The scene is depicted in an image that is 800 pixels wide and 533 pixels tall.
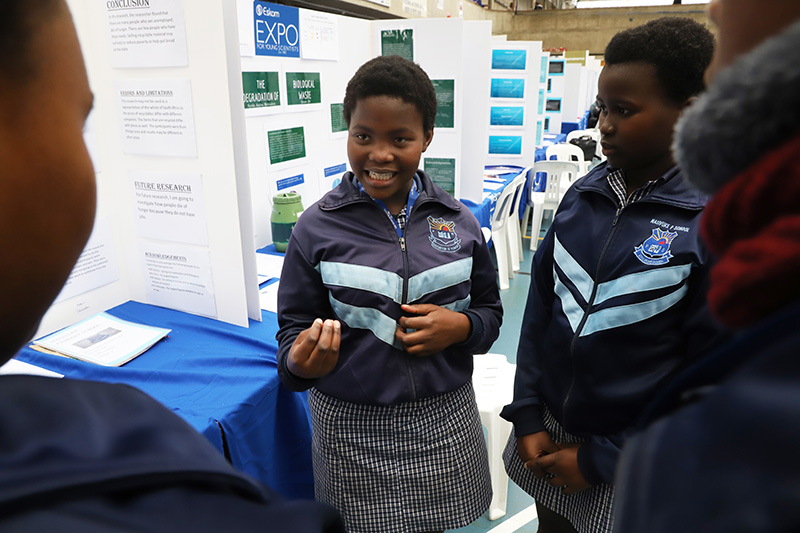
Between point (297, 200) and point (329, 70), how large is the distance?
3.18 ft

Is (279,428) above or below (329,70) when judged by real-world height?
below

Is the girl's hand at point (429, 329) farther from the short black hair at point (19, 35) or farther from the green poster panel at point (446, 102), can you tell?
the green poster panel at point (446, 102)

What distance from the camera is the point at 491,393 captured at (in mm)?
1836

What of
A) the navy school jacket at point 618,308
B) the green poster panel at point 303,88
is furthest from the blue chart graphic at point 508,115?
the navy school jacket at point 618,308

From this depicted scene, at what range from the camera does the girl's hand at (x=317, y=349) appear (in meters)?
0.99

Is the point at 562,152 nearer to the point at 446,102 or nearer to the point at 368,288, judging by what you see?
the point at 446,102

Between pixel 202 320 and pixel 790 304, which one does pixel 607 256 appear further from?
pixel 202 320

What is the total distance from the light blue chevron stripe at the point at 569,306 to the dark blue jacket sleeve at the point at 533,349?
0.08m

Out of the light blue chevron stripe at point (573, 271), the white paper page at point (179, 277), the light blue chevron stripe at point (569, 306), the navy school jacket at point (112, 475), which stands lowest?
the white paper page at point (179, 277)

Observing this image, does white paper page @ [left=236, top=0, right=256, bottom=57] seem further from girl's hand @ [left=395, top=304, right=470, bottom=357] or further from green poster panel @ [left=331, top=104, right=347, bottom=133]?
girl's hand @ [left=395, top=304, right=470, bottom=357]

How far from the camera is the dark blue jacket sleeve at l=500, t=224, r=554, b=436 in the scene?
114cm

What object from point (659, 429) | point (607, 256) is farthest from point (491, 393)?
point (659, 429)

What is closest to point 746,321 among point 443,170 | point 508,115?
point 443,170

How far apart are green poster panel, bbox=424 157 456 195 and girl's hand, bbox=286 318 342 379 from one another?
7.04 ft
